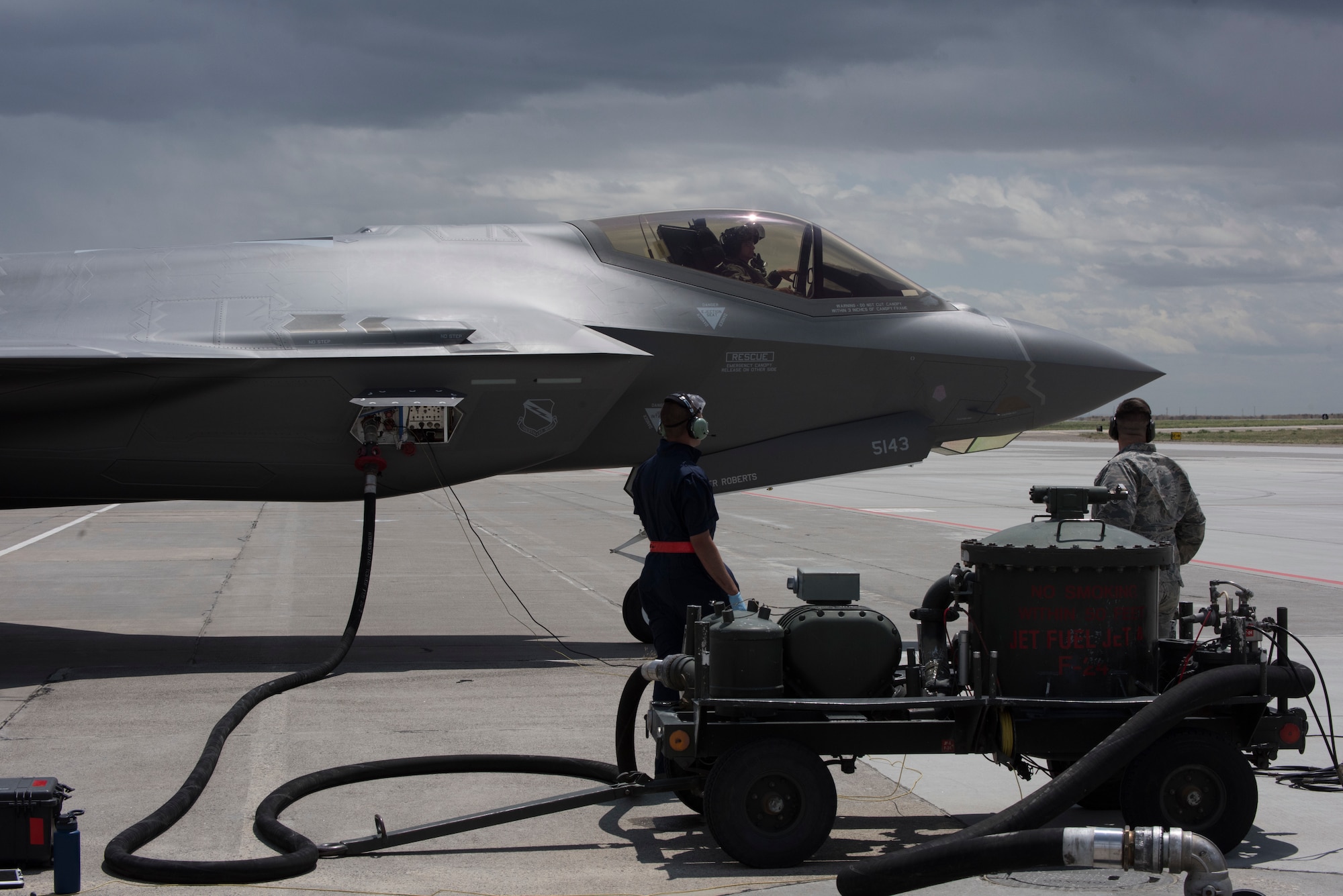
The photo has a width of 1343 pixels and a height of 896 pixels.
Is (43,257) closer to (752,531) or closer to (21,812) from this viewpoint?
(21,812)

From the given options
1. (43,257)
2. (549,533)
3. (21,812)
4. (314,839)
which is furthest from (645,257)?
(549,533)

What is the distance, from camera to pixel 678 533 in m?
5.85

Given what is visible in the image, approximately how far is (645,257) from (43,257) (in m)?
4.97

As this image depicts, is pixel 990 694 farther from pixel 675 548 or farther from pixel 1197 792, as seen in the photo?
pixel 675 548

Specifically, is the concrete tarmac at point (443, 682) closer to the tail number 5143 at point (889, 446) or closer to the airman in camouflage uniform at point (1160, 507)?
the airman in camouflage uniform at point (1160, 507)

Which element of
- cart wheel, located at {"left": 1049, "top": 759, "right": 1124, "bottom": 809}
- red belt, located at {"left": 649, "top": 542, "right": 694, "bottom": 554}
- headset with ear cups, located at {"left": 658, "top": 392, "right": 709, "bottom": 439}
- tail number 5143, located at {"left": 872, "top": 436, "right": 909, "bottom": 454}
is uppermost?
tail number 5143, located at {"left": 872, "top": 436, "right": 909, "bottom": 454}

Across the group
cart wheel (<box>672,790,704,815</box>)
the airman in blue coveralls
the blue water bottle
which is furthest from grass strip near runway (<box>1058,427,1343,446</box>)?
the blue water bottle

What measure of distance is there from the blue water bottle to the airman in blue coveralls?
8.27 feet

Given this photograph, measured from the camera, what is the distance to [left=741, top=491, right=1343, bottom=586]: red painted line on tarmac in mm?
14062

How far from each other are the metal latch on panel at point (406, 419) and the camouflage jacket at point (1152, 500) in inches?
191

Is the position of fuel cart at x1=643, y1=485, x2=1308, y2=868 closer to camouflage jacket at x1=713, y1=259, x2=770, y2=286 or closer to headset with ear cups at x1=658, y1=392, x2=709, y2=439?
headset with ear cups at x1=658, y1=392, x2=709, y2=439

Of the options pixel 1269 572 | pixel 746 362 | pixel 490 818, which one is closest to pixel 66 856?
pixel 490 818

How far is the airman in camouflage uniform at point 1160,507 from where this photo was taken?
6254 mm

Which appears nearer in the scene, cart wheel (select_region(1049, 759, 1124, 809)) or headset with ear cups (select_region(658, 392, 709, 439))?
cart wheel (select_region(1049, 759, 1124, 809))
